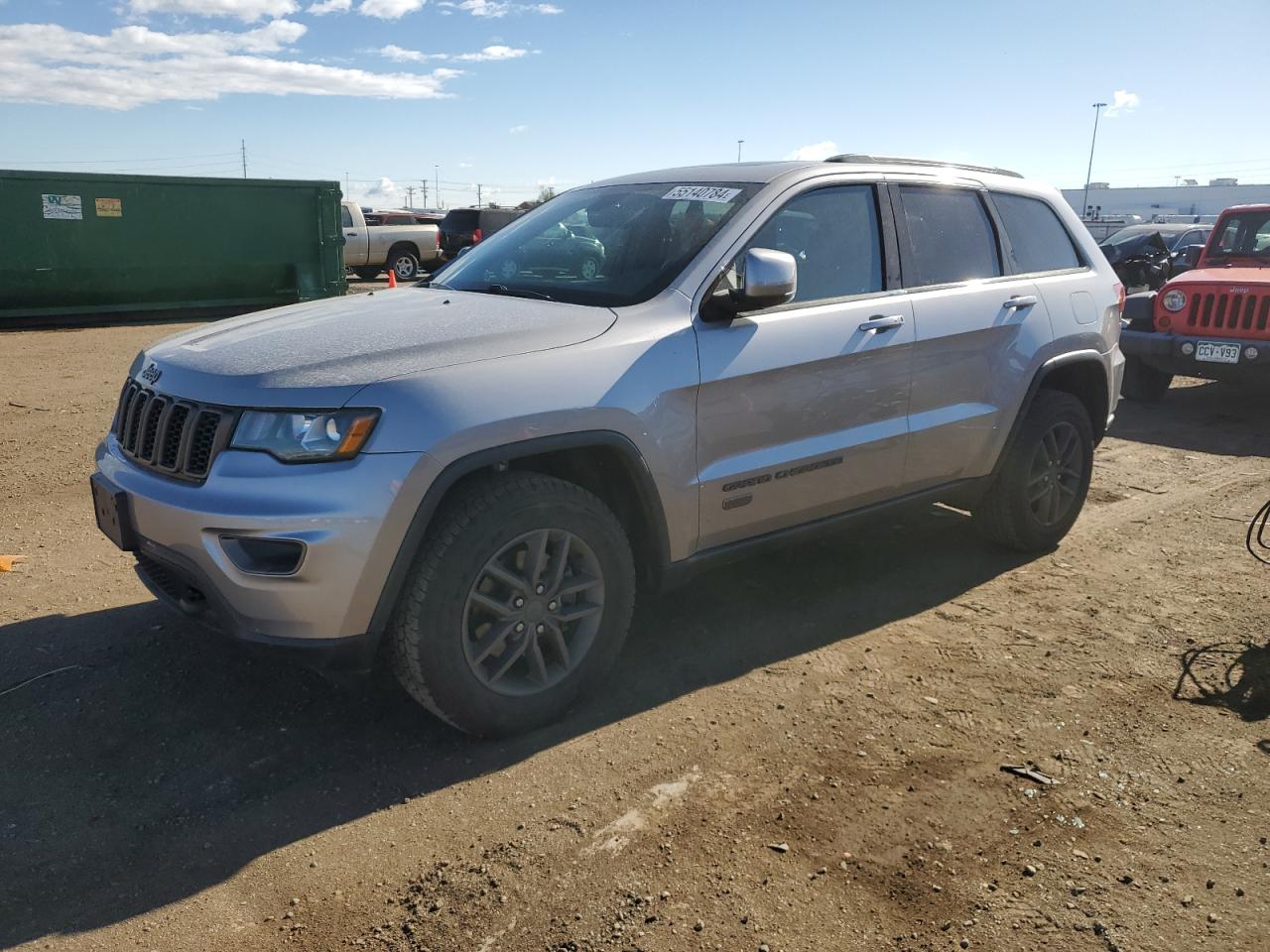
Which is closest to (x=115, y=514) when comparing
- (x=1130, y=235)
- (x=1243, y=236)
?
(x=1243, y=236)

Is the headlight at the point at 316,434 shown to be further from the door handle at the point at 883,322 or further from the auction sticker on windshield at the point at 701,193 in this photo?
the door handle at the point at 883,322

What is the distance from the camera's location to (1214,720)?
3.61 meters

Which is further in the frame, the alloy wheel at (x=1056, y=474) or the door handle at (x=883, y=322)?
the alloy wheel at (x=1056, y=474)

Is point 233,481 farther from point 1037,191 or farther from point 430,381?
point 1037,191

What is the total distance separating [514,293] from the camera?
4.04 meters

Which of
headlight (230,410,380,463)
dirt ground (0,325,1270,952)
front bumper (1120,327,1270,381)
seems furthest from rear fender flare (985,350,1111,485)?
front bumper (1120,327,1270,381)

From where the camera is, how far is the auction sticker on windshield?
13.2 ft

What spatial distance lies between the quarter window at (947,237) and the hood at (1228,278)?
5.34 meters

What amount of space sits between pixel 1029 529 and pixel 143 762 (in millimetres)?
4000

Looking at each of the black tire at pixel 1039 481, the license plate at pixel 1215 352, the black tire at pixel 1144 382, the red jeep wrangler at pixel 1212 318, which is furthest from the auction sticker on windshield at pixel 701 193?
the black tire at pixel 1144 382

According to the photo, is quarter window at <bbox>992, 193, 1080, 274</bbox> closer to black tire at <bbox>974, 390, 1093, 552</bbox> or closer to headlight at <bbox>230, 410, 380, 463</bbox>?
black tire at <bbox>974, 390, 1093, 552</bbox>

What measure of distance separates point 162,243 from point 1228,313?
46.6 ft

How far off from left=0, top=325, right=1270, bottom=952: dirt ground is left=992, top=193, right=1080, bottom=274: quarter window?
1547 millimetres

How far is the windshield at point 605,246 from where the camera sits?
12.5ft
